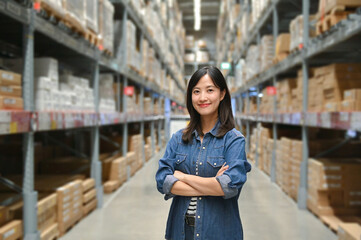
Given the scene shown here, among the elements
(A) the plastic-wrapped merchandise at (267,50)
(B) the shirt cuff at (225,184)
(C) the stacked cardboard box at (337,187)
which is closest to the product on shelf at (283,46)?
(A) the plastic-wrapped merchandise at (267,50)

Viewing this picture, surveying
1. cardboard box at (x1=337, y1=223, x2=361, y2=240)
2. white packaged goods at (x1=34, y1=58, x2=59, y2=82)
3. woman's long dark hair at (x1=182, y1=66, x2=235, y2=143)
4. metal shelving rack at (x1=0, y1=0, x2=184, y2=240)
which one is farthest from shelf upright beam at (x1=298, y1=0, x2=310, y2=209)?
woman's long dark hair at (x1=182, y1=66, x2=235, y2=143)

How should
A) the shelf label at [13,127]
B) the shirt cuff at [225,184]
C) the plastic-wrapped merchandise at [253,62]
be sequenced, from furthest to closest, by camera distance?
1. the plastic-wrapped merchandise at [253,62]
2. the shelf label at [13,127]
3. the shirt cuff at [225,184]

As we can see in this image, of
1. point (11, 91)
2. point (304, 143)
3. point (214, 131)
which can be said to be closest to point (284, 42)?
point (304, 143)

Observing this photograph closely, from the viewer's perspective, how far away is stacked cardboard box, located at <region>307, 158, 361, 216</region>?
3930 millimetres

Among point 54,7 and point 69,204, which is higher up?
point 54,7

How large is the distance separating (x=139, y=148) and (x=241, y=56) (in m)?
5.54

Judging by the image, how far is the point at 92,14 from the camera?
14.1 ft

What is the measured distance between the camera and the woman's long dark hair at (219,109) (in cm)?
132

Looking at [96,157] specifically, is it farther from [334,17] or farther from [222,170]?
[222,170]

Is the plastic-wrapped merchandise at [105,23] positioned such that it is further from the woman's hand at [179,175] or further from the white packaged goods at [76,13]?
the woman's hand at [179,175]

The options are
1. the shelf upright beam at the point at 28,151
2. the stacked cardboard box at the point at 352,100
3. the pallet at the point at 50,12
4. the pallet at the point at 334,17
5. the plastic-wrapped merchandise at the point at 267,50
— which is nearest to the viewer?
the shelf upright beam at the point at 28,151

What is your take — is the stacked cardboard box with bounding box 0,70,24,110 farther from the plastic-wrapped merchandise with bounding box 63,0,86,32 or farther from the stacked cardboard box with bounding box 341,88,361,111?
the stacked cardboard box with bounding box 341,88,361,111

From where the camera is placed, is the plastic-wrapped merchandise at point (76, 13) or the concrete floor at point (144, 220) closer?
the concrete floor at point (144, 220)

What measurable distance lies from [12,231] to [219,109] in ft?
6.97
